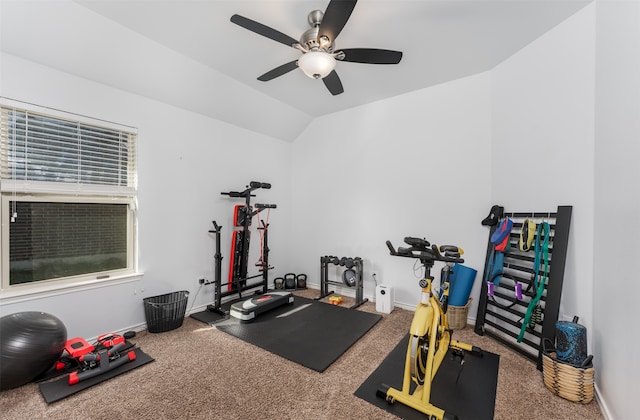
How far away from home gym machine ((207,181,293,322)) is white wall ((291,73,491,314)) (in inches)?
42.4

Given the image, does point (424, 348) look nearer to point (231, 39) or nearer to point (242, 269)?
point (242, 269)

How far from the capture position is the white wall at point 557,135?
2.21 m

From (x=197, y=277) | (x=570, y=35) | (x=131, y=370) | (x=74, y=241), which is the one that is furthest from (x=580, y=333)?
(x=74, y=241)

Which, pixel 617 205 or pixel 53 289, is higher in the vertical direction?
pixel 617 205

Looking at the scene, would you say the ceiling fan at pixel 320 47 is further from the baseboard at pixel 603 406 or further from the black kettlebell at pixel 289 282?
the black kettlebell at pixel 289 282

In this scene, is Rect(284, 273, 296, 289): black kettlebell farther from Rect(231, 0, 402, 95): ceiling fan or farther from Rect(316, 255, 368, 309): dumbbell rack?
Rect(231, 0, 402, 95): ceiling fan

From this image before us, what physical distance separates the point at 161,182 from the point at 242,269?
1630 millimetres

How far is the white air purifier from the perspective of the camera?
3615 millimetres

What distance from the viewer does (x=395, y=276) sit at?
3.90 m

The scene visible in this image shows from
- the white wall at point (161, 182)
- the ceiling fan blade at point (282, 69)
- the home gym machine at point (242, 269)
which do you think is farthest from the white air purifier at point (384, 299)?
the ceiling fan blade at point (282, 69)

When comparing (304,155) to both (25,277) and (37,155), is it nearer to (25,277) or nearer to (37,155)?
(37,155)

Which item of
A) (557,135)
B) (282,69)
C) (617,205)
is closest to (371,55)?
(282,69)

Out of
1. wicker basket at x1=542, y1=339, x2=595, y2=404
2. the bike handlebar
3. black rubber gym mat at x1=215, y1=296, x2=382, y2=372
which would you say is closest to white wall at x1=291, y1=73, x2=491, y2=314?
black rubber gym mat at x1=215, y1=296, x2=382, y2=372

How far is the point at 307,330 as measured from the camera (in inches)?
120
